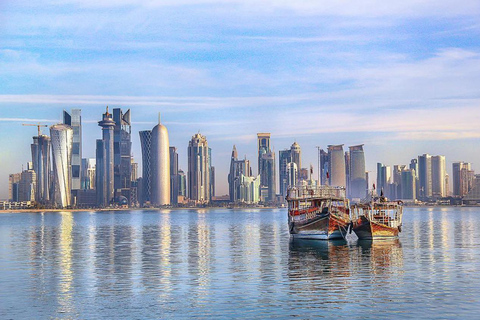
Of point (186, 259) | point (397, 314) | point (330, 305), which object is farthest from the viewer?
point (186, 259)

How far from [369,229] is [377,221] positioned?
18.5 ft

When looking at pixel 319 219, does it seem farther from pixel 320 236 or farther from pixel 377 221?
pixel 377 221

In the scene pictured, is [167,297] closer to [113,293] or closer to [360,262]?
[113,293]

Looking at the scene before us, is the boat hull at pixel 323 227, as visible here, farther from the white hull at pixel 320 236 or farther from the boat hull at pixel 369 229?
the boat hull at pixel 369 229

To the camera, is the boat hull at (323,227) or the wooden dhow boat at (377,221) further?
the wooden dhow boat at (377,221)

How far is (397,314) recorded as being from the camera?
44.2m

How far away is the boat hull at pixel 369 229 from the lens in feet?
345

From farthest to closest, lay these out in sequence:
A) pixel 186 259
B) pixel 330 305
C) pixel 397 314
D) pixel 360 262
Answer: pixel 186 259, pixel 360 262, pixel 330 305, pixel 397 314

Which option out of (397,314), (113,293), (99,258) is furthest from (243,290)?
(99,258)

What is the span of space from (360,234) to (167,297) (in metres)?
61.6

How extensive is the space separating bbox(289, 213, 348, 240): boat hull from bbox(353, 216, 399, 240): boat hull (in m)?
2.56

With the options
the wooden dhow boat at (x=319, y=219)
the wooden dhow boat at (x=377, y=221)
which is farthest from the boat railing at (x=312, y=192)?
the wooden dhow boat at (x=377, y=221)

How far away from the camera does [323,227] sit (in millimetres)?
104750

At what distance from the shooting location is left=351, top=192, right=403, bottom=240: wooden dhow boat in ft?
347
